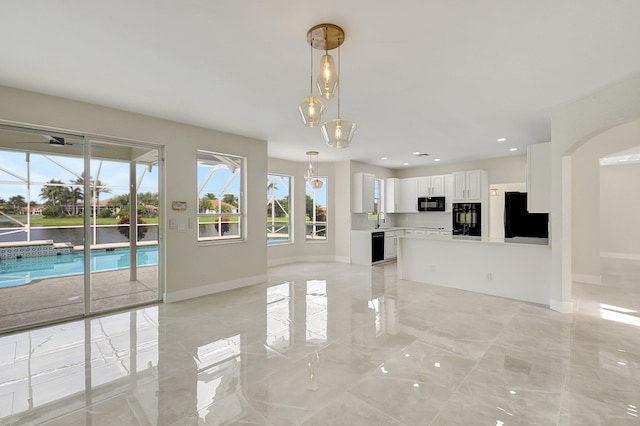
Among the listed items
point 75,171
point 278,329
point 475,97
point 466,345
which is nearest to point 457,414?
point 466,345

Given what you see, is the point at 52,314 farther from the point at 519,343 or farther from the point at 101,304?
the point at 519,343

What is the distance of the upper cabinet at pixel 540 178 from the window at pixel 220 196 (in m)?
4.81

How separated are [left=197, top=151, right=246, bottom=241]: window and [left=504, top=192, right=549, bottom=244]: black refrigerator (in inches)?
229

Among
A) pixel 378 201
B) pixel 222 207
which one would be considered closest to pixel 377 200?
pixel 378 201

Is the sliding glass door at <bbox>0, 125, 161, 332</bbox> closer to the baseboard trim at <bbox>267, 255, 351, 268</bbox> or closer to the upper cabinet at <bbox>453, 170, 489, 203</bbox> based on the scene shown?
the baseboard trim at <bbox>267, 255, 351, 268</bbox>

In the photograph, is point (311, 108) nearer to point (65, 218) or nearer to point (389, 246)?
point (65, 218)

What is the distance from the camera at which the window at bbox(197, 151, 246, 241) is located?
5090mm

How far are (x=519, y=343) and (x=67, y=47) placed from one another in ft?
16.8

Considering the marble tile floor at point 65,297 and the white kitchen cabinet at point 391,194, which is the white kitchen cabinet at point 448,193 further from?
the marble tile floor at point 65,297

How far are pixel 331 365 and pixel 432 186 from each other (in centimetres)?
685

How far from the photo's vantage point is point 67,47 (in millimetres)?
2494

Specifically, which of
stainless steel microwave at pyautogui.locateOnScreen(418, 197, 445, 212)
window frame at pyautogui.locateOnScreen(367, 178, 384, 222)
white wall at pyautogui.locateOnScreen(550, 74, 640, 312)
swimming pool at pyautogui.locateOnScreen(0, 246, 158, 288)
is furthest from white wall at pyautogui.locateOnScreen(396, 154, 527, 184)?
swimming pool at pyautogui.locateOnScreen(0, 246, 158, 288)

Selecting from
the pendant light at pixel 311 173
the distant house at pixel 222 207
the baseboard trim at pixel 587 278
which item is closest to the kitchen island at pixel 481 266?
the baseboard trim at pixel 587 278

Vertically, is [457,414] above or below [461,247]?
below
